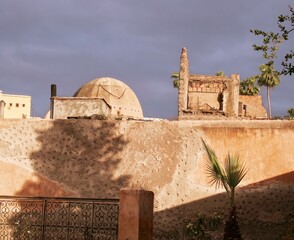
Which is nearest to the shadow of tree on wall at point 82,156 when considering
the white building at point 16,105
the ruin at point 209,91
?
the ruin at point 209,91

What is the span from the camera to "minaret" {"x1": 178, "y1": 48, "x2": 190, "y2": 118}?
28188mm

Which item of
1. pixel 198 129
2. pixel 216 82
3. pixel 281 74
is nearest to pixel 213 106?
pixel 216 82

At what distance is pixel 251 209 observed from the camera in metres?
14.7

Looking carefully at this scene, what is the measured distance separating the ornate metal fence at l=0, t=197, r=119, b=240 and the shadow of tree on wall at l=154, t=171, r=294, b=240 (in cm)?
152

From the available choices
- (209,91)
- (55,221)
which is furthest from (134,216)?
(209,91)

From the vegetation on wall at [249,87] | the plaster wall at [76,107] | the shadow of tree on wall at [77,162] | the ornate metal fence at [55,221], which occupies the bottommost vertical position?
the ornate metal fence at [55,221]

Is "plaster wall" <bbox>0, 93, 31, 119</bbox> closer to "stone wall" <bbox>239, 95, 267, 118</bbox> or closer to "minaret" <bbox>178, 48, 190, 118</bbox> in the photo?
"stone wall" <bbox>239, 95, 267, 118</bbox>

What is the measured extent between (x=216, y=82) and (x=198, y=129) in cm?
1561

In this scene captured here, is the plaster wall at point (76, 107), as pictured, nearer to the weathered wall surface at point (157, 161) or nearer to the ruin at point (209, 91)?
the weathered wall surface at point (157, 161)

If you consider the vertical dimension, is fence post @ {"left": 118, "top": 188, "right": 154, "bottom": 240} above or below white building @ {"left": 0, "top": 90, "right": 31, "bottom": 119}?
below

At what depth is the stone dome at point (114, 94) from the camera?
90.3ft

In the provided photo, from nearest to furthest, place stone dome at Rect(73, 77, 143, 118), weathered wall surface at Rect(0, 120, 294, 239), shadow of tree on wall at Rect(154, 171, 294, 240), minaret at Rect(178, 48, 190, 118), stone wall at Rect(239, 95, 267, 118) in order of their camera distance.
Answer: shadow of tree on wall at Rect(154, 171, 294, 240)
weathered wall surface at Rect(0, 120, 294, 239)
stone dome at Rect(73, 77, 143, 118)
minaret at Rect(178, 48, 190, 118)
stone wall at Rect(239, 95, 267, 118)

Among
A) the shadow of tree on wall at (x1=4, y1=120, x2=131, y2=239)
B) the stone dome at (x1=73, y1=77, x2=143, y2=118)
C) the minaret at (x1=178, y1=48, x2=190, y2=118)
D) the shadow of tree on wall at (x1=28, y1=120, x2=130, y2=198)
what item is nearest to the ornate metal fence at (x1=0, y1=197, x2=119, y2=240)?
the shadow of tree on wall at (x1=4, y1=120, x2=131, y2=239)

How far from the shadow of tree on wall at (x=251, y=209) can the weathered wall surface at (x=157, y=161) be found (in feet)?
0.08
